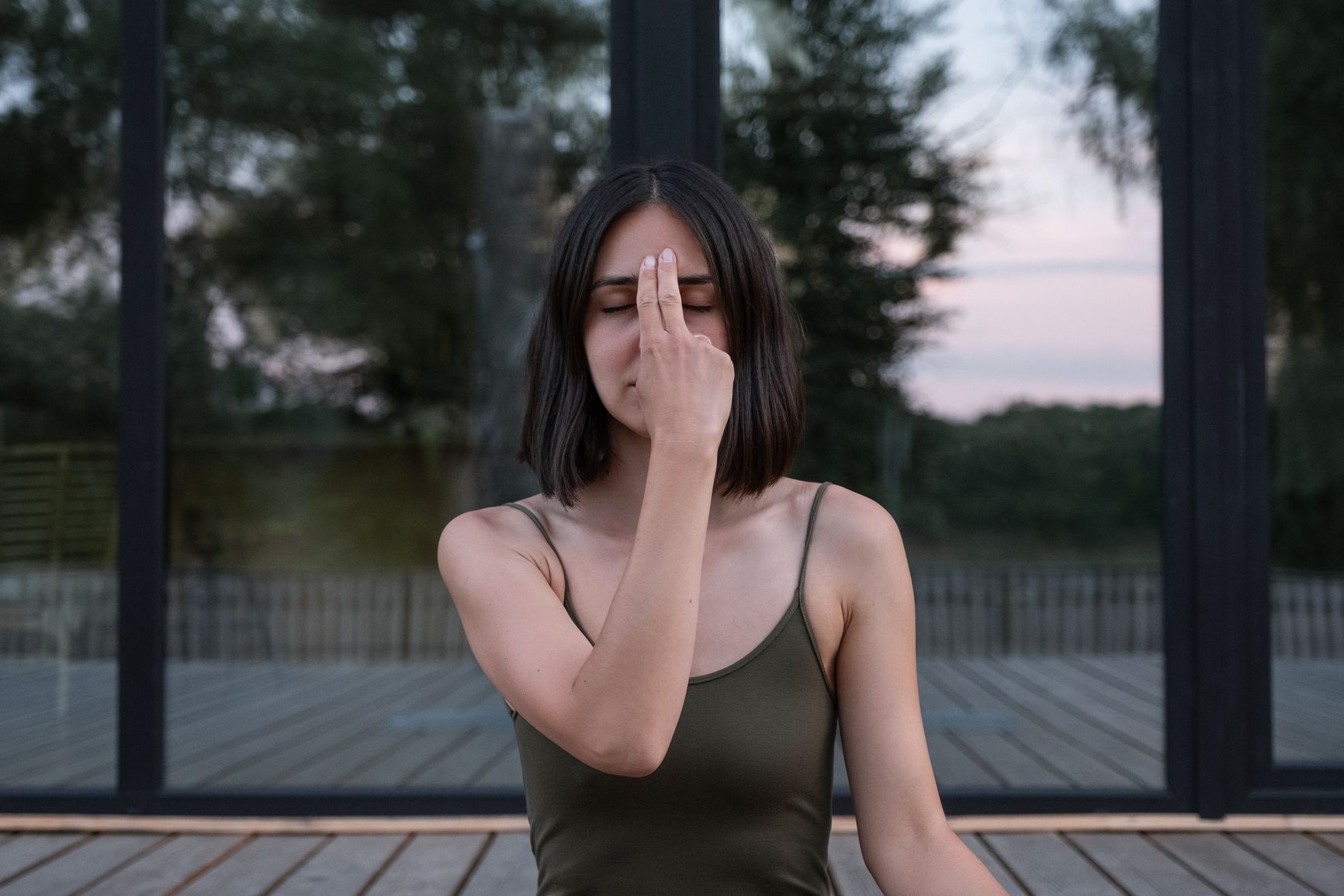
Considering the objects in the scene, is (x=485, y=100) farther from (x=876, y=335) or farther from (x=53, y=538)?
(x=53, y=538)

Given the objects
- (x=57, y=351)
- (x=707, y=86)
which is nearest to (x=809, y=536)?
(x=707, y=86)

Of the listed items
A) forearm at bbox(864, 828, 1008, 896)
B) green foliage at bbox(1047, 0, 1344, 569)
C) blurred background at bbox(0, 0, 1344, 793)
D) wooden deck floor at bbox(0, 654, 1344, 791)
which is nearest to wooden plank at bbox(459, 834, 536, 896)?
wooden deck floor at bbox(0, 654, 1344, 791)

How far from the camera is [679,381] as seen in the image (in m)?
0.80

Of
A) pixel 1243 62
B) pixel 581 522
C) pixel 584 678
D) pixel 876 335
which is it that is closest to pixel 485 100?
pixel 876 335

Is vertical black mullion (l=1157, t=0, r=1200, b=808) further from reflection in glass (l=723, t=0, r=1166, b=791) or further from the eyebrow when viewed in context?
the eyebrow

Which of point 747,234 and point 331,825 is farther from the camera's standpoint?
point 331,825

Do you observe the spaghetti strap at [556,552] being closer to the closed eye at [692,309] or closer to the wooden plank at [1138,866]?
the closed eye at [692,309]

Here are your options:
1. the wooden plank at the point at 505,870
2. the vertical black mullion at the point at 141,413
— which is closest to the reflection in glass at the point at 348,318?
the vertical black mullion at the point at 141,413

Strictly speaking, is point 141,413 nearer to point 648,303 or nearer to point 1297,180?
point 648,303

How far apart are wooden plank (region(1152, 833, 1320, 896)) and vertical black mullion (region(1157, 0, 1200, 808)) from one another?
160mm

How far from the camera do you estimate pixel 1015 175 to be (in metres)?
3.94

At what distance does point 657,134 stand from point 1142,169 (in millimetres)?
1817

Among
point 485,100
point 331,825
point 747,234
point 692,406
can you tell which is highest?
point 485,100

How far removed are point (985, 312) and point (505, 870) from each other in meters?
2.74
